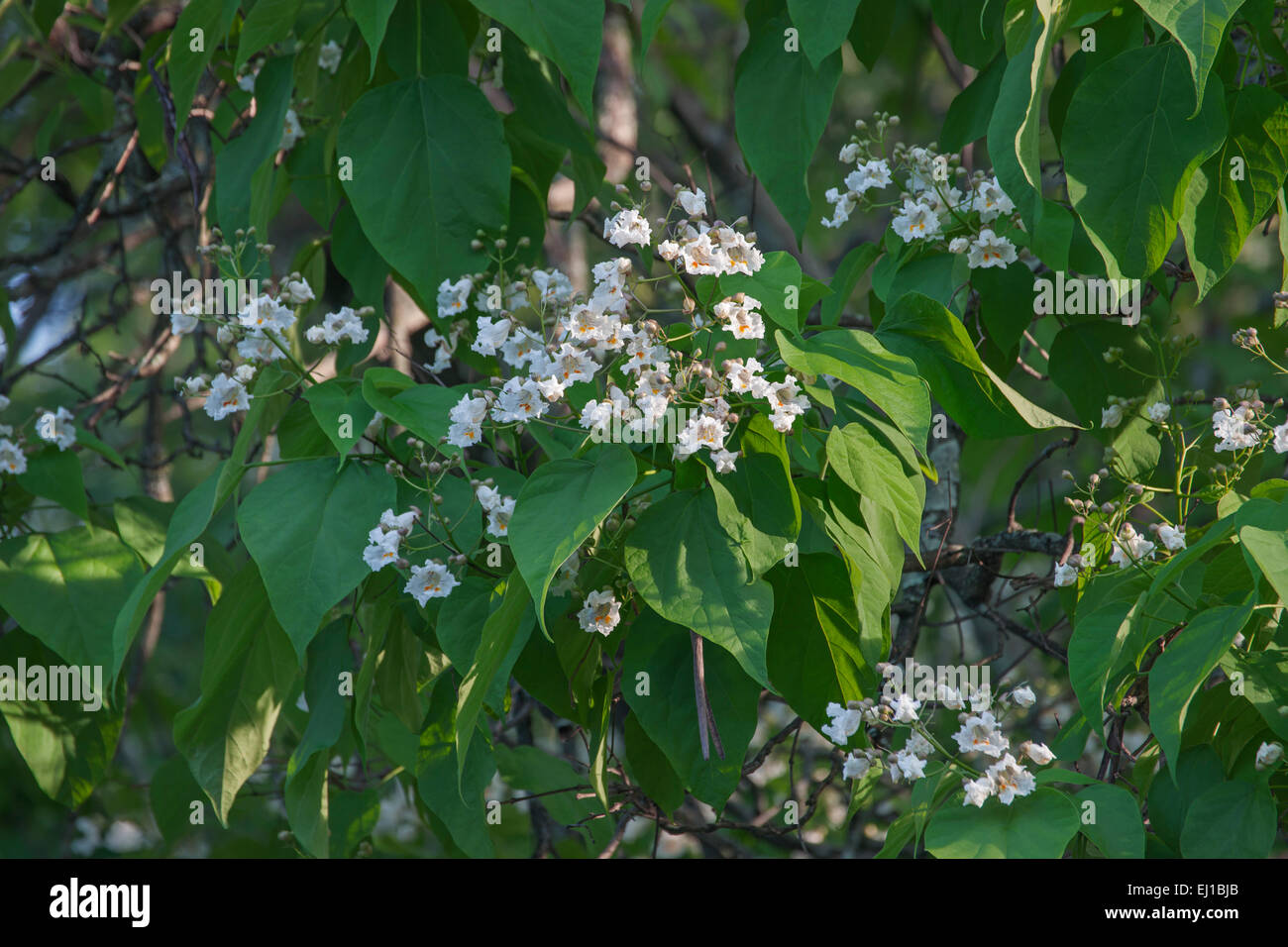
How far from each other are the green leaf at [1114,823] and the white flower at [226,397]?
108cm

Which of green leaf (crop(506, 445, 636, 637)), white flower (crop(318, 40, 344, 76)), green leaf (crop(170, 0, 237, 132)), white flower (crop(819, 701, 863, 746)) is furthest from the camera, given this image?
white flower (crop(318, 40, 344, 76))

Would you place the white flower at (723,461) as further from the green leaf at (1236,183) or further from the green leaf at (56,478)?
the green leaf at (56,478)

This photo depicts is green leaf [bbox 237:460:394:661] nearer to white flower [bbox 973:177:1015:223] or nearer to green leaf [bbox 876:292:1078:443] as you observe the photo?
green leaf [bbox 876:292:1078:443]

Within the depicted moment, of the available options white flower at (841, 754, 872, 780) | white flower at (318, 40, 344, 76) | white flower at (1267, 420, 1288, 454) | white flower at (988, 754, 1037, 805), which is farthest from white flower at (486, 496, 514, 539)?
white flower at (318, 40, 344, 76)

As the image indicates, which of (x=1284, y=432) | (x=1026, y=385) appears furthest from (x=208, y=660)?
(x=1026, y=385)

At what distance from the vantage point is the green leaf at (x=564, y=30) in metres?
1.42

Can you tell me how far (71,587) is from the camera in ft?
5.71

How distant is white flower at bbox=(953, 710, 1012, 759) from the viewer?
1190mm

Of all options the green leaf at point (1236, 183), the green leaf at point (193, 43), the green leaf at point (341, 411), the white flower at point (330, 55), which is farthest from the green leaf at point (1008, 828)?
the white flower at point (330, 55)

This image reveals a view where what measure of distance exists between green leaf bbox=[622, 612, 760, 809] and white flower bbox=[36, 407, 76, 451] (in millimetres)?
1008

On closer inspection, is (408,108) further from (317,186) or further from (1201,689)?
(1201,689)

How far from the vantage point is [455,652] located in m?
1.33

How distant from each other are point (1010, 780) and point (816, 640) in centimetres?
27

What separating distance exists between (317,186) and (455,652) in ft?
3.26
